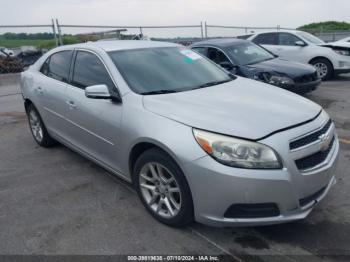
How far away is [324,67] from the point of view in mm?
11094

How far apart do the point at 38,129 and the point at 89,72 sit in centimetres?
188

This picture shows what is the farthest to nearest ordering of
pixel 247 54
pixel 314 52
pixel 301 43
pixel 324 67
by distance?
pixel 301 43 → pixel 324 67 → pixel 314 52 → pixel 247 54

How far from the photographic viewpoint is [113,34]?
49.8 feet

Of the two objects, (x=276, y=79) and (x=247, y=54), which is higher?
(x=247, y=54)

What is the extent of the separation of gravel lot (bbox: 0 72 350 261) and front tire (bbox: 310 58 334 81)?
22.2ft

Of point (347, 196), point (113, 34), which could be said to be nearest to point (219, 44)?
point (347, 196)

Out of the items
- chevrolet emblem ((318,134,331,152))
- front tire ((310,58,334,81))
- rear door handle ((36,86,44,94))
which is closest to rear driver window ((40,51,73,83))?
rear door handle ((36,86,44,94))

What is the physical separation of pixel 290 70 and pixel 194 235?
5.72 m

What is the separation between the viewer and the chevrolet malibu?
2.76 metres

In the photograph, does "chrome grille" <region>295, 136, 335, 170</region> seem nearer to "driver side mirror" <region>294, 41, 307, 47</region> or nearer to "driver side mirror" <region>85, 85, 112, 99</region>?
"driver side mirror" <region>85, 85, 112, 99</region>

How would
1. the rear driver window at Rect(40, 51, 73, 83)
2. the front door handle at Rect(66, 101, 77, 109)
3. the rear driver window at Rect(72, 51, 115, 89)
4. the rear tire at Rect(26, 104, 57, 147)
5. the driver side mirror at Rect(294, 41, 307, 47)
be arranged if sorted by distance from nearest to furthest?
the rear driver window at Rect(72, 51, 115, 89), the front door handle at Rect(66, 101, 77, 109), the rear driver window at Rect(40, 51, 73, 83), the rear tire at Rect(26, 104, 57, 147), the driver side mirror at Rect(294, 41, 307, 47)

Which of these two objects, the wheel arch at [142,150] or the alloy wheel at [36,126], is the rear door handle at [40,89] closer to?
the alloy wheel at [36,126]

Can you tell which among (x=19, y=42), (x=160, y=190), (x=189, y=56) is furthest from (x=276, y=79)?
(x=19, y=42)

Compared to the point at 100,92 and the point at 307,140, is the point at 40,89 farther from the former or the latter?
the point at 307,140
